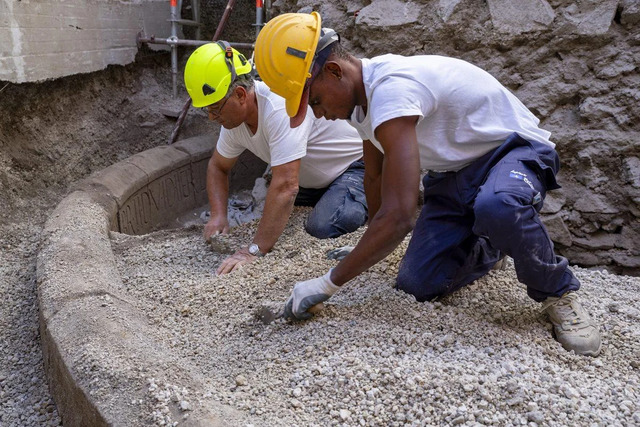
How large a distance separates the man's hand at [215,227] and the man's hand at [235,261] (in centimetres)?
41

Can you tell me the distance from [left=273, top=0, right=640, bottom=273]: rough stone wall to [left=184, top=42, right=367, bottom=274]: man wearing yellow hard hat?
0.97 m

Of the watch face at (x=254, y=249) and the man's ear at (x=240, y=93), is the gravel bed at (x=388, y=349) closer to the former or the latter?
the watch face at (x=254, y=249)

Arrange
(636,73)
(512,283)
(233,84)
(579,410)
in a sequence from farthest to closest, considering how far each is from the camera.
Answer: (636,73) < (233,84) < (512,283) < (579,410)

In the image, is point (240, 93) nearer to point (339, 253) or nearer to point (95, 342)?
point (339, 253)

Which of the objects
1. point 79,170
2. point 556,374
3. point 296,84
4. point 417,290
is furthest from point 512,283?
point 79,170

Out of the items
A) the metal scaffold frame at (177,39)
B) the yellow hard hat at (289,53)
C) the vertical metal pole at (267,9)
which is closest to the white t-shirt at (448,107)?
the yellow hard hat at (289,53)

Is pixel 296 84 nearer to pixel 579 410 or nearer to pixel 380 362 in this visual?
pixel 380 362

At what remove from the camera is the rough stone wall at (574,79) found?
3.47 m

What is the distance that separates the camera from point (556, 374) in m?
1.88

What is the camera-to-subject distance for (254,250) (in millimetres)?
3047

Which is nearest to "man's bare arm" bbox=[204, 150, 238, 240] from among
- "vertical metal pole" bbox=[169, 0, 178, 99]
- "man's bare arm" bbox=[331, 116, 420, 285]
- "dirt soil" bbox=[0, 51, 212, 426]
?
"dirt soil" bbox=[0, 51, 212, 426]

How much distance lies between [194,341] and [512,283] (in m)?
1.45

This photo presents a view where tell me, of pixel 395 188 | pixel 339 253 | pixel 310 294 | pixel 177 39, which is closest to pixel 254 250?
pixel 339 253

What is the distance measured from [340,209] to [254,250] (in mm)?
709
